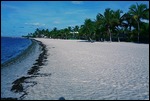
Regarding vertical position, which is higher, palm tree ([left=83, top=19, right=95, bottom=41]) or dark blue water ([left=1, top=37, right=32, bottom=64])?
palm tree ([left=83, top=19, right=95, bottom=41])

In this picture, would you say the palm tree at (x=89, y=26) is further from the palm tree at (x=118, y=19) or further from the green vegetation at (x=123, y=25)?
the palm tree at (x=118, y=19)

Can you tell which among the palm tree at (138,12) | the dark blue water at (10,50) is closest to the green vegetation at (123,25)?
the palm tree at (138,12)

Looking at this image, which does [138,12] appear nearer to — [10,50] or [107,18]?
[107,18]

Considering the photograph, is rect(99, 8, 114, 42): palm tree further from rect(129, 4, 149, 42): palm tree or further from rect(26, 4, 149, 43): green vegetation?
rect(129, 4, 149, 42): palm tree

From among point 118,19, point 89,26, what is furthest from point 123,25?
point 89,26

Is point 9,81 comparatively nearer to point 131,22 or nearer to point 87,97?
point 87,97

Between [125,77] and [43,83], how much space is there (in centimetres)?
351

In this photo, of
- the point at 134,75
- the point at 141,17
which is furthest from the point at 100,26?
the point at 134,75

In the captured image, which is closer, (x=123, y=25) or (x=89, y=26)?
(x=123, y=25)

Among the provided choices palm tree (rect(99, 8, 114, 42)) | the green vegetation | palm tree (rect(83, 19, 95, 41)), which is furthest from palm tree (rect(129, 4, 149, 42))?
palm tree (rect(83, 19, 95, 41))

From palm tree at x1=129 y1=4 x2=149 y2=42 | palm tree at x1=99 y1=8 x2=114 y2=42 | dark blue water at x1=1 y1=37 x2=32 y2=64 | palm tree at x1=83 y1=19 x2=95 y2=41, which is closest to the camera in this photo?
dark blue water at x1=1 y1=37 x2=32 y2=64

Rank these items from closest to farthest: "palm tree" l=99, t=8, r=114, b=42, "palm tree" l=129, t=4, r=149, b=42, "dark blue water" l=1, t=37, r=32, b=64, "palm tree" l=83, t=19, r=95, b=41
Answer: "dark blue water" l=1, t=37, r=32, b=64, "palm tree" l=129, t=4, r=149, b=42, "palm tree" l=99, t=8, r=114, b=42, "palm tree" l=83, t=19, r=95, b=41

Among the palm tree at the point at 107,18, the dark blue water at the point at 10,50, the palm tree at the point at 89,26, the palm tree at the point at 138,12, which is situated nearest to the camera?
→ the dark blue water at the point at 10,50

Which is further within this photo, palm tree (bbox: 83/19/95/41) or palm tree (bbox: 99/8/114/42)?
palm tree (bbox: 83/19/95/41)
